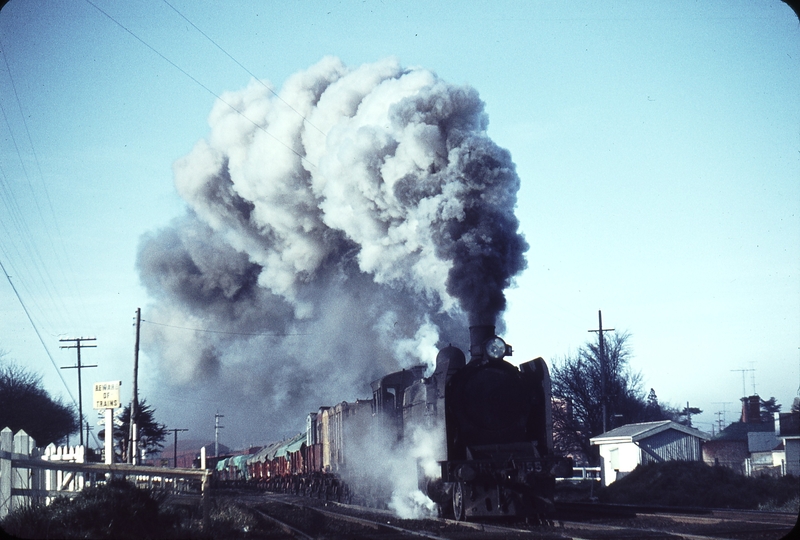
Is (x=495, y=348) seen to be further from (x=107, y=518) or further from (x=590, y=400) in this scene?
(x=590, y=400)

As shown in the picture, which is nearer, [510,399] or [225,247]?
[510,399]

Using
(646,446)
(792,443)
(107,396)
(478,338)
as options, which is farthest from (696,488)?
(107,396)

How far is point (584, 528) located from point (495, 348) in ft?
11.7

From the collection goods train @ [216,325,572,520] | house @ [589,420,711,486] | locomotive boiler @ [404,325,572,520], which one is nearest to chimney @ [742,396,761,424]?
house @ [589,420,711,486]

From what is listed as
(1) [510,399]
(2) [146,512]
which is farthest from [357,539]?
(1) [510,399]

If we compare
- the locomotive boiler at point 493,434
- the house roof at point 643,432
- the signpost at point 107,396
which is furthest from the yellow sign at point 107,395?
the house roof at point 643,432

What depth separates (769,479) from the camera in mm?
23109

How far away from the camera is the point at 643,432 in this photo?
32.1 metres

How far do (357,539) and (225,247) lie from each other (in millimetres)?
40178

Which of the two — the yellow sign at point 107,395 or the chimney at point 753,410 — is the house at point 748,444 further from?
the yellow sign at point 107,395

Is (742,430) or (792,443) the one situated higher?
(792,443)

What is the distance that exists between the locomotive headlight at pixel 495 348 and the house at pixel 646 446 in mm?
18110

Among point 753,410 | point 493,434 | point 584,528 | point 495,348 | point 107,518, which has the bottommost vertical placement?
point 584,528

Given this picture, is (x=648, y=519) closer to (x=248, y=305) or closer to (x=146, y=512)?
(x=146, y=512)
